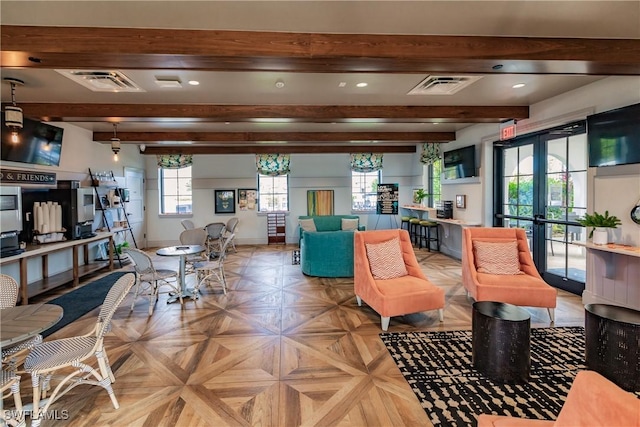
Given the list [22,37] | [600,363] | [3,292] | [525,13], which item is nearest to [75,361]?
[3,292]

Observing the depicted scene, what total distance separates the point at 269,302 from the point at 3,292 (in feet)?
9.14

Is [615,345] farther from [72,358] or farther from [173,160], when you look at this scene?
[173,160]

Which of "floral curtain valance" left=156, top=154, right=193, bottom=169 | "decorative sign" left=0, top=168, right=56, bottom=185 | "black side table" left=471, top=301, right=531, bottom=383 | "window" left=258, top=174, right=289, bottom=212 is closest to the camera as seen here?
"black side table" left=471, top=301, right=531, bottom=383

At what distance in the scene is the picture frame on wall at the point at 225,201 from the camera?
32.7ft

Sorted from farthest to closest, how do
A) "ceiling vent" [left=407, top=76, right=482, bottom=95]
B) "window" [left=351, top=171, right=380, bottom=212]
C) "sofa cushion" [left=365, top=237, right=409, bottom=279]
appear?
"window" [left=351, top=171, right=380, bottom=212], "sofa cushion" [left=365, top=237, right=409, bottom=279], "ceiling vent" [left=407, top=76, right=482, bottom=95]

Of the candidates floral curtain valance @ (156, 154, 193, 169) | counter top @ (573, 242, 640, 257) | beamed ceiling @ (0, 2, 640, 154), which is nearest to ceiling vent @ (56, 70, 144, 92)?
beamed ceiling @ (0, 2, 640, 154)

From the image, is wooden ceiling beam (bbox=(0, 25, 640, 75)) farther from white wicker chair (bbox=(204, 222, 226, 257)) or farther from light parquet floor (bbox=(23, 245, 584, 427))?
white wicker chair (bbox=(204, 222, 226, 257))

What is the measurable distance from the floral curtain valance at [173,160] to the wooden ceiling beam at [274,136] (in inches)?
94.0

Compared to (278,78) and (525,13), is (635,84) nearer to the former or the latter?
(525,13)

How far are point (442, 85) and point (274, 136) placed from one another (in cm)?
416

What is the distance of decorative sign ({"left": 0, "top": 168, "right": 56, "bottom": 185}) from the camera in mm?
4379

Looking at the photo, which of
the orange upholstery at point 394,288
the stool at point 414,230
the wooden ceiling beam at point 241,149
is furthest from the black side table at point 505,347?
the wooden ceiling beam at point 241,149

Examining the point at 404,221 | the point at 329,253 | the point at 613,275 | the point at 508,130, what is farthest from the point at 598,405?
the point at 404,221

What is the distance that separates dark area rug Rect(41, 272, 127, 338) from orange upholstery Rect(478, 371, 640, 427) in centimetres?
466
